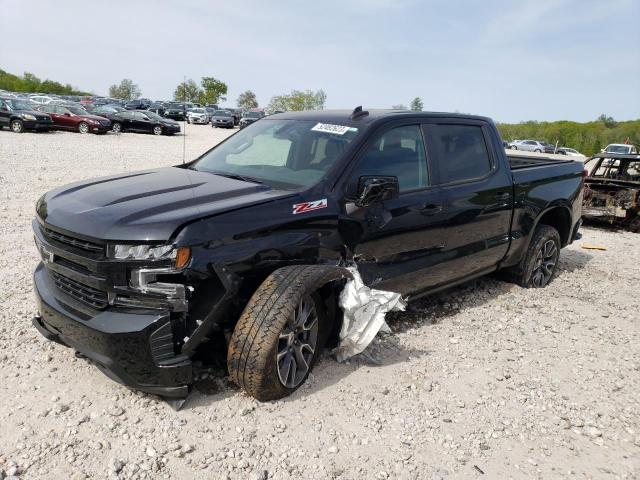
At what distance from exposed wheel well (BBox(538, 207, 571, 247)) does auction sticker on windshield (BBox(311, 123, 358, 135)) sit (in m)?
3.08

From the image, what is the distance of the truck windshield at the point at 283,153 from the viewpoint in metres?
3.70

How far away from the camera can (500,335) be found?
448 centimetres

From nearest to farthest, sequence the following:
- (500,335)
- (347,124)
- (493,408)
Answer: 1. (493,408)
2. (347,124)
3. (500,335)

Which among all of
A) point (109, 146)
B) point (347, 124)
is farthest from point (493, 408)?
point (109, 146)

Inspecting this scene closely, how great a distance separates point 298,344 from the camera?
10.7 ft

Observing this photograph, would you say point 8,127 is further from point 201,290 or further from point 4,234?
point 201,290

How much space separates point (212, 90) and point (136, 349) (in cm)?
9180

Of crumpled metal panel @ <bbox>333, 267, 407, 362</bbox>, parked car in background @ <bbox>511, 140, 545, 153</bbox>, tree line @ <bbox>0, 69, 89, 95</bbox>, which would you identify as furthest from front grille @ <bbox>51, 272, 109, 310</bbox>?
tree line @ <bbox>0, 69, 89, 95</bbox>

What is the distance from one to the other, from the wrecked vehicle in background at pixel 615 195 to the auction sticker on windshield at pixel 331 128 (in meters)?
7.46

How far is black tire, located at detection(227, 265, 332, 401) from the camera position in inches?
116

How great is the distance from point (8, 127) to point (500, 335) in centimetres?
2522

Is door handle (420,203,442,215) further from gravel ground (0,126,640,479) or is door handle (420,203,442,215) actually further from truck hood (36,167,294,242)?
truck hood (36,167,294,242)

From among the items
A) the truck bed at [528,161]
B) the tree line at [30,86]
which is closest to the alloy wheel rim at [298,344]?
the truck bed at [528,161]

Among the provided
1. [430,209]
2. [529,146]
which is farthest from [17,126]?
[529,146]
